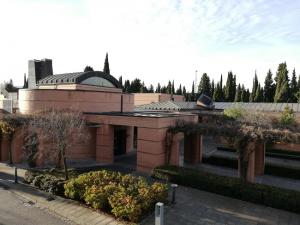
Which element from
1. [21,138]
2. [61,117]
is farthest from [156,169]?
[21,138]

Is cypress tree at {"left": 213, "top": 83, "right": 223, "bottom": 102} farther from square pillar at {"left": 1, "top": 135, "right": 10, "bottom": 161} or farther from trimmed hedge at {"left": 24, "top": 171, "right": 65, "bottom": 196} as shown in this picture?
trimmed hedge at {"left": 24, "top": 171, "right": 65, "bottom": 196}

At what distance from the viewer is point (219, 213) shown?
38.6ft

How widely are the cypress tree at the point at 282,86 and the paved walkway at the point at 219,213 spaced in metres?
42.2

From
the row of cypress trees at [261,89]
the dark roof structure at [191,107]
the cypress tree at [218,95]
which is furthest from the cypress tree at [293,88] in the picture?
the dark roof structure at [191,107]

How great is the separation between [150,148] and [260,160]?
28.1 feet

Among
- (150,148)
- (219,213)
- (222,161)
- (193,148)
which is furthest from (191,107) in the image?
(219,213)

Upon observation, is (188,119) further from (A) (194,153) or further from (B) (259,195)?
(B) (259,195)

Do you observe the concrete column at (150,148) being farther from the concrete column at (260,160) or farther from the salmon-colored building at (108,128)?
the concrete column at (260,160)

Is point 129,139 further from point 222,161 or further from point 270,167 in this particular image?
point 270,167

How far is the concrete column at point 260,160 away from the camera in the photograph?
1922cm

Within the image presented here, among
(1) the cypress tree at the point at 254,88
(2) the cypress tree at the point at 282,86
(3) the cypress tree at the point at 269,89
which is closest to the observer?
(2) the cypress tree at the point at 282,86

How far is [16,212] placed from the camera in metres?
11.6

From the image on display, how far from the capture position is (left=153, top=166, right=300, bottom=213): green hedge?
1238 centimetres

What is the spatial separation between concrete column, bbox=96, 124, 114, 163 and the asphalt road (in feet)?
27.1
